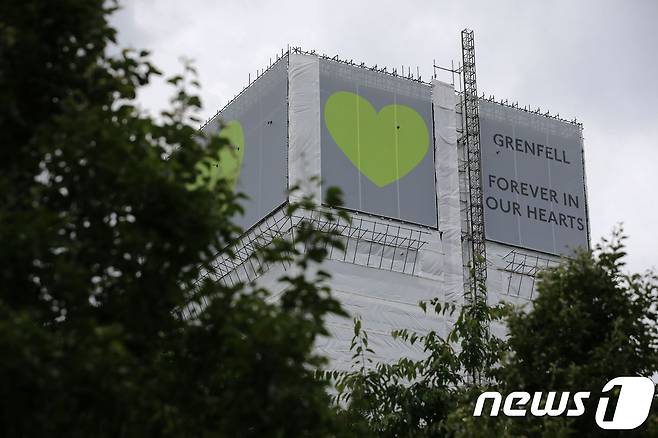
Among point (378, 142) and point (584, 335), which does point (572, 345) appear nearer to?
point (584, 335)

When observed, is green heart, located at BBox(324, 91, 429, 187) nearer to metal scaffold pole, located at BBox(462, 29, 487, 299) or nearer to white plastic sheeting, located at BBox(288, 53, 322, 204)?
white plastic sheeting, located at BBox(288, 53, 322, 204)

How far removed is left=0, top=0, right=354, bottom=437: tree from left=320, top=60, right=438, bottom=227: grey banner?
1389 inches

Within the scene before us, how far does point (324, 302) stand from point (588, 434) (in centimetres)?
672

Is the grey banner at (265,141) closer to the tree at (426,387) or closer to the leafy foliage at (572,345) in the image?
the tree at (426,387)

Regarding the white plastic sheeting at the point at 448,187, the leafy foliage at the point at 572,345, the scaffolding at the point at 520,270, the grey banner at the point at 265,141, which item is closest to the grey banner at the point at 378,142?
the white plastic sheeting at the point at 448,187

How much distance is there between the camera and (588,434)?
14000 millimetres

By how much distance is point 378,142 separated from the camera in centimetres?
4669

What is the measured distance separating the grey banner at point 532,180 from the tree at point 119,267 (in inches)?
1589

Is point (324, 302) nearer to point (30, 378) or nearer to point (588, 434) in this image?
point (30, 378)

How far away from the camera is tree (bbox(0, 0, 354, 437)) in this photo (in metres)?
7.70

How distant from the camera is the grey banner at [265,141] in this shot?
147 feet

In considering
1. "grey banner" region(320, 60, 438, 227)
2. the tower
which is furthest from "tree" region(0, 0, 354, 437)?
"grey banner" region(320, 60, 438, 227)

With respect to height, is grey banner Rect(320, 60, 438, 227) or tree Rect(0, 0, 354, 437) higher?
grey banner Rect(320, 60, 438, 227)

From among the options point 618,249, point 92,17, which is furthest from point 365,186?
point 92,17
